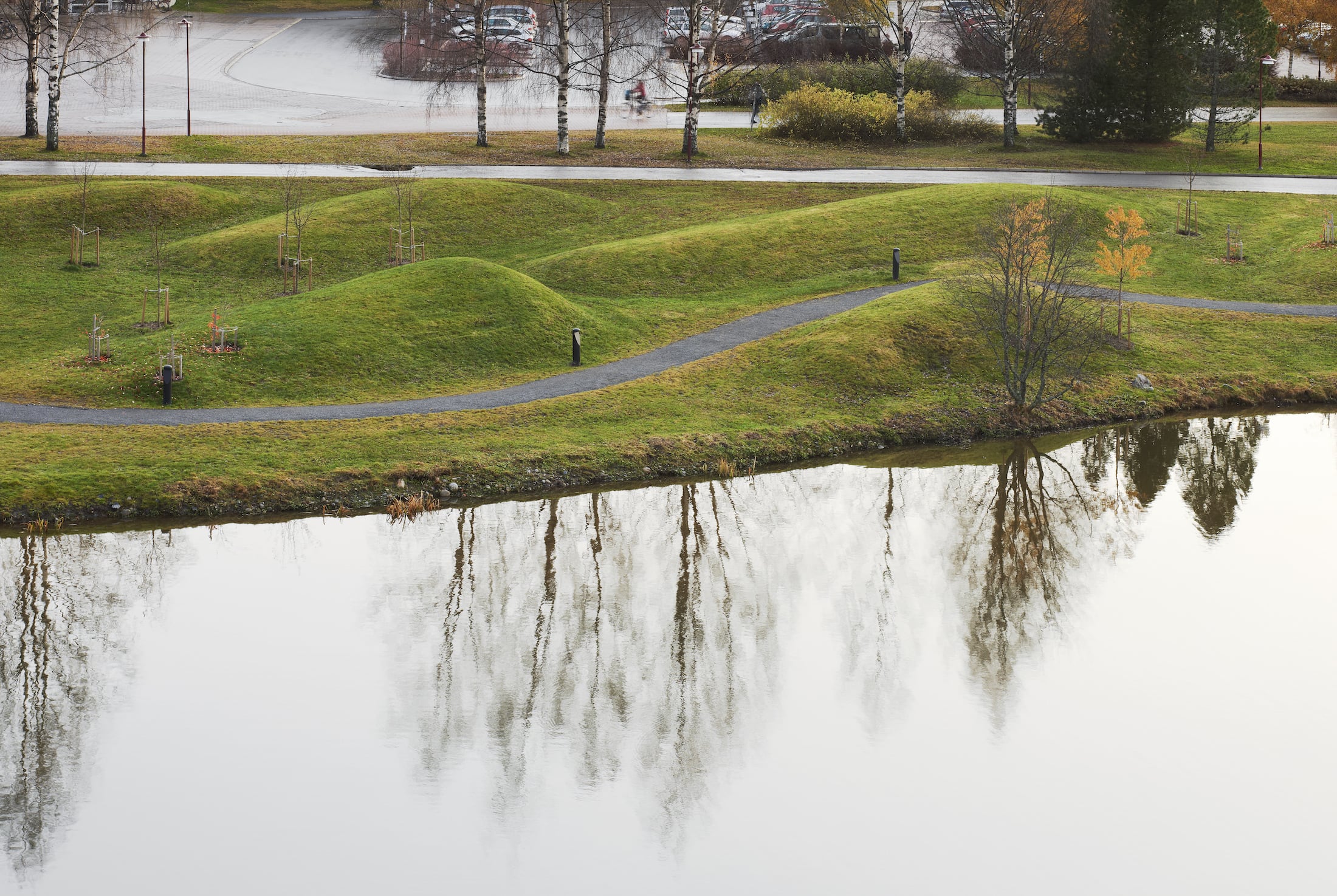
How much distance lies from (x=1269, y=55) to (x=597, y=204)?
4063 cm

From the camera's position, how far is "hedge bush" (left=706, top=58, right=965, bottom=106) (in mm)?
64625

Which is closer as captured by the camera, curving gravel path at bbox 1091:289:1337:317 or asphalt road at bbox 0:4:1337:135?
curving gravel path at bbox 1091:289:1337:317

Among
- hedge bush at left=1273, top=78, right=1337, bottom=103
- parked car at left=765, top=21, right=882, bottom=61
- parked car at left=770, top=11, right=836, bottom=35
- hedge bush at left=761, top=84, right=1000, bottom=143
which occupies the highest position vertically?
parked car at left=770, top=11, right=836, bottom=35

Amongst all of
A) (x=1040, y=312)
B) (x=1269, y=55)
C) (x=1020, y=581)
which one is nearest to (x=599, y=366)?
(x=1040, y=312)

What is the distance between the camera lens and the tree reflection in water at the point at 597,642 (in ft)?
56.0

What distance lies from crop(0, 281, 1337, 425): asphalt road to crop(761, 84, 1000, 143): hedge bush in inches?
937

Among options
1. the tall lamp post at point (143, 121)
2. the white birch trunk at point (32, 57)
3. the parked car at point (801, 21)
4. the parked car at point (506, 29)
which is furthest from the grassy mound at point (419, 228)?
the parked car at point (801, 21)

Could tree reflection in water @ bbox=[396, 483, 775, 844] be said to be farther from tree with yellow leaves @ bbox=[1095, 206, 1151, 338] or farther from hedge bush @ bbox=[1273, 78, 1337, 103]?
hedge bush @ bbox=[1273, 78, 1337, 103]

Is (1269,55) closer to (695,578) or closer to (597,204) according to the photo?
(597,204)

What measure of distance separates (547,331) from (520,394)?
3768mm

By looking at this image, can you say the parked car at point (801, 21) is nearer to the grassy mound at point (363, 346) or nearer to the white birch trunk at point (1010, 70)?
the white birch trunk at point (1010, 70)

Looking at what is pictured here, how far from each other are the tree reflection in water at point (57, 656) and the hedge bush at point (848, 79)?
46628mm

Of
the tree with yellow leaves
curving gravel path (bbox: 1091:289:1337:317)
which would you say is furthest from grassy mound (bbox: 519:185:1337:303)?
the tree with yellow leaves

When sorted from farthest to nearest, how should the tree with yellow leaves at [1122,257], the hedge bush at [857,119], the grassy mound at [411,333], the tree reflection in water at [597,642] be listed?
the hedge bush at [857,119], the tree with yellow leaves at [1122,257], the grassy mound at [411,333], the tree reflection in water at [597,642]
